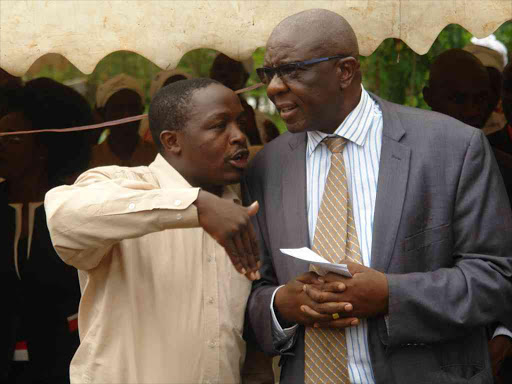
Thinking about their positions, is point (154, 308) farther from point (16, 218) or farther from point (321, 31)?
point (16, 218)

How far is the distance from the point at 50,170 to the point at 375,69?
3.32 meters

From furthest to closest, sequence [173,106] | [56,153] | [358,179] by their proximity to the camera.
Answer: [56,153]
[173,106]
[358,179]

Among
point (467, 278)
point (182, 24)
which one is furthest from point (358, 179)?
point (182, 24)

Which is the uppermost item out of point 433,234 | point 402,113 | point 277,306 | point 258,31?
point 258,31

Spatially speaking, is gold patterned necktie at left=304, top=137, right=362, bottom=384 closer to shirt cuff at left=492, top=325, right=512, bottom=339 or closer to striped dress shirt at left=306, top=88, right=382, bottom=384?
striped dress shirt at left=306, top=88, right=382, bottom=384

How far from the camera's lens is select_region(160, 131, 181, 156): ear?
3518 millimetres

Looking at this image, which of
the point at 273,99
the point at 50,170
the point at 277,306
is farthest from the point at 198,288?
the point at 50,170

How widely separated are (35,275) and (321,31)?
1.95 meters

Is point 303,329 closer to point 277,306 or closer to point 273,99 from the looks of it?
point 277,306

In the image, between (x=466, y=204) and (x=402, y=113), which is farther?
Result: (x=402, y=113)

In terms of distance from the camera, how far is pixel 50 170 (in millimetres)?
4699

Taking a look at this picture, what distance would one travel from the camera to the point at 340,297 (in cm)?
307

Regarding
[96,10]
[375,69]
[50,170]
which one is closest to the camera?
[96,10]

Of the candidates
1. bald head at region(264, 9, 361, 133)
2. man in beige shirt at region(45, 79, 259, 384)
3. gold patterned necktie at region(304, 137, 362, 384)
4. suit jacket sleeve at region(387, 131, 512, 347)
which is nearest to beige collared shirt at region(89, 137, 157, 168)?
man in beige shirt at region(45, 79, 259, 384)
